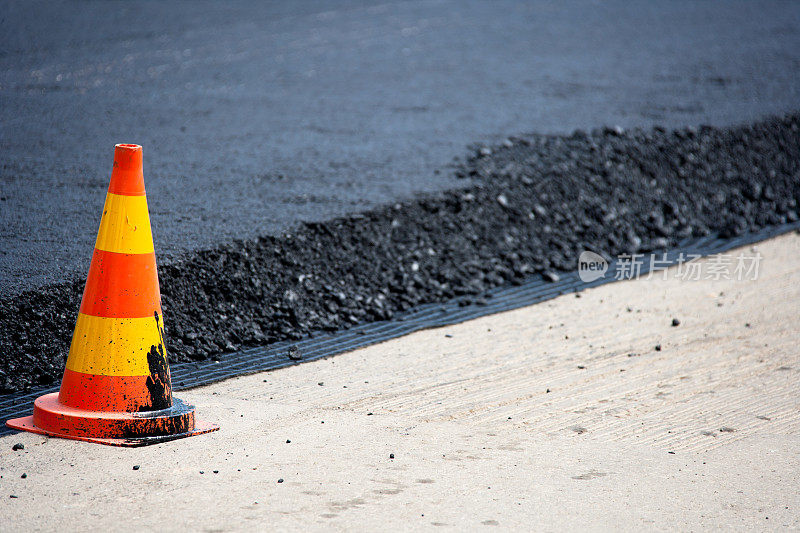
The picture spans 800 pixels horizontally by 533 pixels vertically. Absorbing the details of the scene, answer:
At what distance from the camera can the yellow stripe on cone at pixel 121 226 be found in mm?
3180

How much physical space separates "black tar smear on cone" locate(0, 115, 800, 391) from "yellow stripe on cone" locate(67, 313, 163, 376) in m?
0.77

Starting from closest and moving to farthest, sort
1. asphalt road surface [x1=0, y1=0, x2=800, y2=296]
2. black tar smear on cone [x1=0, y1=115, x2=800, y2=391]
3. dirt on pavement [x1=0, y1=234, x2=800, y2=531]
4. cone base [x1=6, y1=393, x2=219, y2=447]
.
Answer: dirt on pavement [x1=0, y1=234, x2=800, y2=531]
cone base [x1=6, y1=393, x2=219, y2=447]
black tar smear on cone [x1=0, y1=115, x2=800, y2=391]
asphalt road surface [x1=0, y1=0, x2=800, y2=296]

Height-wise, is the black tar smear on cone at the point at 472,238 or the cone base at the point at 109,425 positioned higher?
the black tar smear on cone at the point at 472,238

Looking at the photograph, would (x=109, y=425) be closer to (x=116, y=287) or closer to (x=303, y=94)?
(x=116, y=287)

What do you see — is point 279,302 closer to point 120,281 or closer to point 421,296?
point 421,296

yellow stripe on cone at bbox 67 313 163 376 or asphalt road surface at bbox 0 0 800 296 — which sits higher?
asphalt road surface at bbox 0 0 800 296

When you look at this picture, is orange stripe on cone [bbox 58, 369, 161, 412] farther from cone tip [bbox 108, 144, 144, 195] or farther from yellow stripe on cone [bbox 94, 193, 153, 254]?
cone tip [bbox 108, 144, 144, 195]

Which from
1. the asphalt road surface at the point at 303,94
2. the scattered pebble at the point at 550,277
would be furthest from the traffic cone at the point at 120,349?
the scattered pebble at the point at 550,277

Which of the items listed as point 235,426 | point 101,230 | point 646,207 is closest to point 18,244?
point 101,230

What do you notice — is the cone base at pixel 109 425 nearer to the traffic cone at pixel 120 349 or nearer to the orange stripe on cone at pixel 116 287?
the traffic cone at pixel 120 349

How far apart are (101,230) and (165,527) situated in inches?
49.2

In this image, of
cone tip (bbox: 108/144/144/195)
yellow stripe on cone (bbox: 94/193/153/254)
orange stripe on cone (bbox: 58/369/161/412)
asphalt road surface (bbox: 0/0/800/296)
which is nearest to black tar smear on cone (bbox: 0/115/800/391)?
asphalt road surface (bbox: 0/0/800/296)

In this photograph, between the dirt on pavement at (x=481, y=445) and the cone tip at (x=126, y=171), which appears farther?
the cone tip at (x=126, y=171)

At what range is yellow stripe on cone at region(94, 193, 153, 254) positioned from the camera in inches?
125
